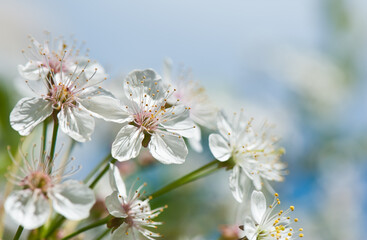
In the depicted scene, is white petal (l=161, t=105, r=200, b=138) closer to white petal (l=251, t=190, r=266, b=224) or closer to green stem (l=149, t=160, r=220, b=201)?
green stem (l=149, t=160, r=220, b=201)

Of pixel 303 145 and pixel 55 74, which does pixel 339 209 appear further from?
pixel 55 74

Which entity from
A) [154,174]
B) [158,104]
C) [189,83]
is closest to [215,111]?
[189,83]

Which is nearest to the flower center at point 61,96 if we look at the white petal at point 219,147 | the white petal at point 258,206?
the white petal at point 219,147

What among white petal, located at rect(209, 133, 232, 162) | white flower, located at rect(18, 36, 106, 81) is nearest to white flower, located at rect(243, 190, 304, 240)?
white petal, located at rect(209, 133, 232, 162)

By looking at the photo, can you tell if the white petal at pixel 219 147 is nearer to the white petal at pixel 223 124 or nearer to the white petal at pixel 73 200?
the white petal at pixel 223 124

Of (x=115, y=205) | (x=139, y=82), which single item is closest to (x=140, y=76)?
(x=139, y=82)
